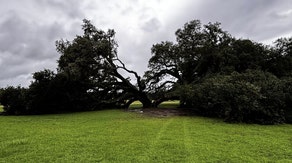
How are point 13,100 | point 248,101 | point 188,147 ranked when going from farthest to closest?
point 13,100
point 248,101
point 188,147

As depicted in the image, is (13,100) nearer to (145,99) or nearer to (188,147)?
(145,99)

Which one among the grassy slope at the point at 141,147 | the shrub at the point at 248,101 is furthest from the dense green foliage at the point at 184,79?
the grassy slope at the point at 141,147

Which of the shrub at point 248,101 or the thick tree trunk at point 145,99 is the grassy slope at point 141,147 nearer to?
the shrub at point 248,101

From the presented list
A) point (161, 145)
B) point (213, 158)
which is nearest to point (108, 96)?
point (161, 145)

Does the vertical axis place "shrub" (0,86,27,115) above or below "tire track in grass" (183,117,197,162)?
Result: above

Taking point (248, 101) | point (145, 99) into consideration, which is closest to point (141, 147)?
point (248, 101)

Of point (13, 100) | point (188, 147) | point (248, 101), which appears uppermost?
point (13, 100)

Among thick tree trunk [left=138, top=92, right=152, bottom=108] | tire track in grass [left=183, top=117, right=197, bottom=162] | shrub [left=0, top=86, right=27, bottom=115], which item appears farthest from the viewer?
thick tree trunk [left=138, top=92, right=152, bottom=108]

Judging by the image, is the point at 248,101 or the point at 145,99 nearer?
the point at 248,101

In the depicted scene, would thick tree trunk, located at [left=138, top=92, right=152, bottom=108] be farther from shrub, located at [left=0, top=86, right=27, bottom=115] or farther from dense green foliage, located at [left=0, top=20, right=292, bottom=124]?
shrub, located at [left=0, top=86, right=27, bottom=115]

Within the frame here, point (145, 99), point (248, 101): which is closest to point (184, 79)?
point (145, 99)

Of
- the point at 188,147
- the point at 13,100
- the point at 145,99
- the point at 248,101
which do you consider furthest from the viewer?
the point at 145,99

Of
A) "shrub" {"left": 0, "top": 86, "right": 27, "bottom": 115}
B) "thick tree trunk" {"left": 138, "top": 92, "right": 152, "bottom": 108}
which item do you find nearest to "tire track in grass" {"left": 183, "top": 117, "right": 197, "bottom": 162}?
"shrub" {"left": 0, "top": 86, "right": 27, "bottom": 115}

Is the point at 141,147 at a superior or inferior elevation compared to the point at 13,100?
inferior
